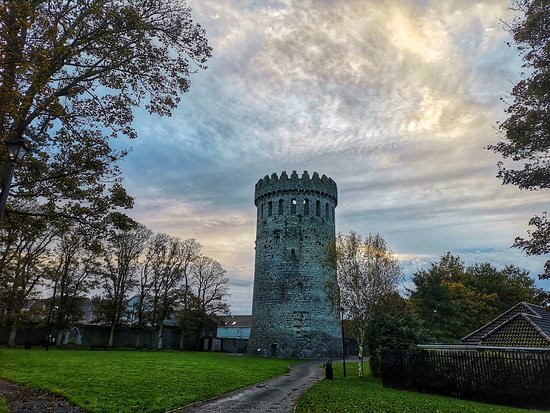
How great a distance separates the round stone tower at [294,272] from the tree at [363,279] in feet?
39.6

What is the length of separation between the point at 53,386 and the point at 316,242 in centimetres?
3186

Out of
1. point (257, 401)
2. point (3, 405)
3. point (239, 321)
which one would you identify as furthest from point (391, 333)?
point (239, 321)

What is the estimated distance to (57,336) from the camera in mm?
40688

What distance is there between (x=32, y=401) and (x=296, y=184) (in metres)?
34.6

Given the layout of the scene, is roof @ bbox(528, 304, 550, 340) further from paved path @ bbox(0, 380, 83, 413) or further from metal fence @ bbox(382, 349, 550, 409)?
paved path @ bbox(0, 380, 83, 413)

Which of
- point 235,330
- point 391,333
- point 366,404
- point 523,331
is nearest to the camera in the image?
point 366,404

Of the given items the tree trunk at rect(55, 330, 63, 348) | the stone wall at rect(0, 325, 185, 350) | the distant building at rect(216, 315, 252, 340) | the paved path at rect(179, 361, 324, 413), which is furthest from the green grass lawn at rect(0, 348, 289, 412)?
the distant building at rect(216, 315, 252, 340)

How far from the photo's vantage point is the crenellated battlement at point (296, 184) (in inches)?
1698

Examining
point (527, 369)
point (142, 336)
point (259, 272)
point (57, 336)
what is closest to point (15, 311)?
point (57, 336)

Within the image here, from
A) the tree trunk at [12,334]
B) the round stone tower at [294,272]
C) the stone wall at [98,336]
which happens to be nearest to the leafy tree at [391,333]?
the round stone tower at [294,272]

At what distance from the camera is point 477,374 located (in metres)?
15.9

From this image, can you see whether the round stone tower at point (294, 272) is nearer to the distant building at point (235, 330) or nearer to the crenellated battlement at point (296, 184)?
the crenellated battlement at point (296, 184)

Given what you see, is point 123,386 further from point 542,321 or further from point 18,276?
point 18,276

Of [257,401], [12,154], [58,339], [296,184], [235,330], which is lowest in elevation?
[257,401]
